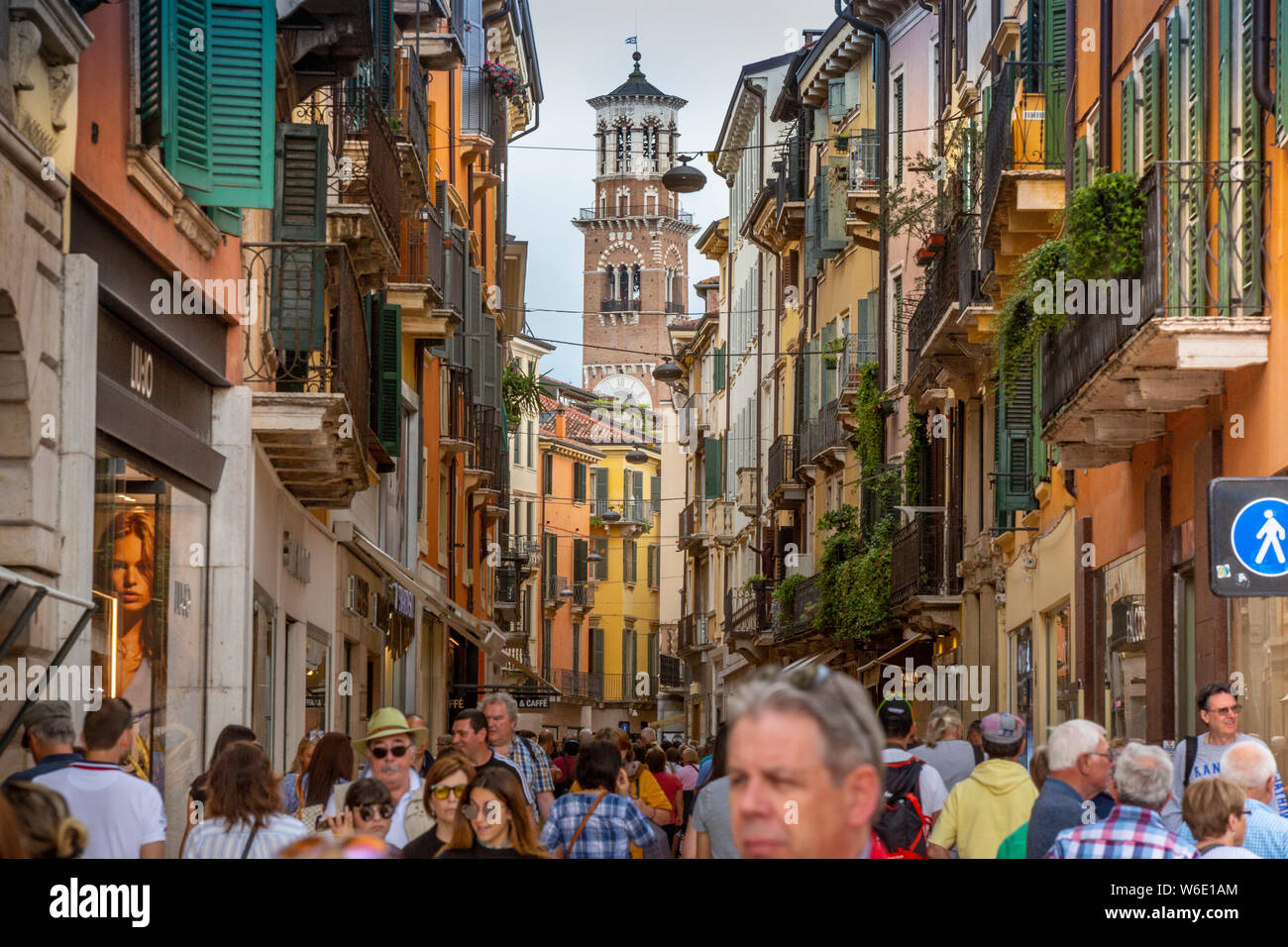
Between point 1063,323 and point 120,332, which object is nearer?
point 120,332

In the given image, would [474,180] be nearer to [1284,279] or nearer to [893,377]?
[893,377]

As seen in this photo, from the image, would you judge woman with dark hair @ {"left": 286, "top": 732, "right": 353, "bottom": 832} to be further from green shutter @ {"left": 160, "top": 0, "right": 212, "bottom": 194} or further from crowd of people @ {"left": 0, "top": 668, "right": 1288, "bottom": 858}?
green shutter @ {"left": 160, "top": 0, "right": 212, "bottom": 194}

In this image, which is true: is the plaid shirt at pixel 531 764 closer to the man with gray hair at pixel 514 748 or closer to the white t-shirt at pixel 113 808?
the man with gray hair at pixel 514 748

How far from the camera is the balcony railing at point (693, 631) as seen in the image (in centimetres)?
6838

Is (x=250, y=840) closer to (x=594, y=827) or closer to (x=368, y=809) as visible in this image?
(x=368, y=809)

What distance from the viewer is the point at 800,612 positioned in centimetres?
4147

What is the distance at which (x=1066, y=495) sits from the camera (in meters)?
21.7

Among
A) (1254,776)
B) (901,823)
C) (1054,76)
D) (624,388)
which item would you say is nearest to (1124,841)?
(1254,776)

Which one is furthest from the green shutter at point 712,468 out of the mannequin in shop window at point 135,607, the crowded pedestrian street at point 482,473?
the mannequin in shop window at point 135,607

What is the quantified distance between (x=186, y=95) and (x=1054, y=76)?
964 cm

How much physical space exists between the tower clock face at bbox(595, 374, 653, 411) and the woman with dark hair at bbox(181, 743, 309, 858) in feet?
435

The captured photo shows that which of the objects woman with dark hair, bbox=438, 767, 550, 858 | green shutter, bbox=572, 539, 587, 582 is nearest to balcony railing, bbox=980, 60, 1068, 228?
woman with dark hair, bbox=438, 767, 550, 858
